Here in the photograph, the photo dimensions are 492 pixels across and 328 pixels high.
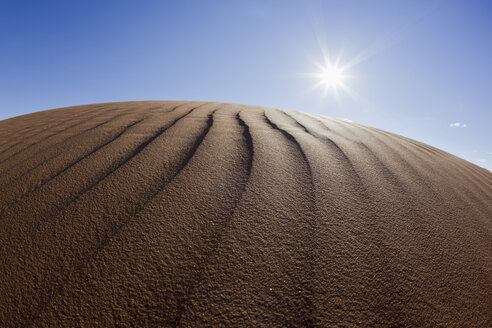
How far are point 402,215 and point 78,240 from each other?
109cm

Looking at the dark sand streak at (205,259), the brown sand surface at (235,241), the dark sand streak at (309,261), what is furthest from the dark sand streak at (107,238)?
the dark sand streak at (309,261)

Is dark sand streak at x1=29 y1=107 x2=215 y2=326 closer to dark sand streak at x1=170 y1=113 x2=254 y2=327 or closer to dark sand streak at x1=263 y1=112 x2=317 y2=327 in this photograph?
dark sand streak at x1=170 y1=113 x2=254 y2=327

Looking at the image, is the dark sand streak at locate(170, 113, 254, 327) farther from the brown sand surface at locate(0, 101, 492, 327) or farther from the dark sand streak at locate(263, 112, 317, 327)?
the dark sand streak at locate(263, 112, 317, 327)

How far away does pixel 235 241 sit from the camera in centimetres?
61

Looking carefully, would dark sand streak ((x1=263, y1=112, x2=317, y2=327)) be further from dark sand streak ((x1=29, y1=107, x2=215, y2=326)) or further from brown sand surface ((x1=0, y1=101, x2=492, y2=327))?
dark sand streak ((x1=29, y1=107, x2=215, y2=326))

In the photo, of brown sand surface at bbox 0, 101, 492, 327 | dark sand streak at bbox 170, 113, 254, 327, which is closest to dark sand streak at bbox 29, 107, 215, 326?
brown sand surface at bbox 0, 101, 492, 327

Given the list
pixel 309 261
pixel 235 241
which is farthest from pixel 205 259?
pixel 309 261

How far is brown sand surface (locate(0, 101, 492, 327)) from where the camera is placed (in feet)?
1.55

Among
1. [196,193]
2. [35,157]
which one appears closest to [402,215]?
[196,193]

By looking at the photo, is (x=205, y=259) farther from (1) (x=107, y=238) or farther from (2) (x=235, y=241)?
(1) (x=107, y=238)

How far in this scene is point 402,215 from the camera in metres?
0.80

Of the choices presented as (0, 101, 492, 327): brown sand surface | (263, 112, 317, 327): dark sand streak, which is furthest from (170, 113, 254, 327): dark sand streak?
(263, 112, 317, 327): dark sand streak

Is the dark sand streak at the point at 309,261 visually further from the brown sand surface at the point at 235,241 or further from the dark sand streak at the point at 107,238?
the dark sand streak at the point at 107,238

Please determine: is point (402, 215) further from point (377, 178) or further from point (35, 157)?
point (35, 157)
